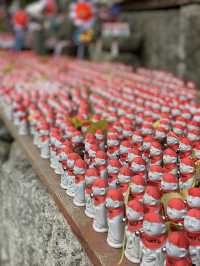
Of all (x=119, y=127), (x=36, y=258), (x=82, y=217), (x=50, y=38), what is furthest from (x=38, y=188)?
(x=50, y=38)

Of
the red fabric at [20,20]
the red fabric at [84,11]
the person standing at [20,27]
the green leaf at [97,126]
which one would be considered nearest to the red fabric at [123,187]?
the green leaf at [97,126]

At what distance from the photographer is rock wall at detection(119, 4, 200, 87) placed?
Answer: 16.5ft

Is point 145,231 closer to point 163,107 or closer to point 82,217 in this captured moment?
point 82,217

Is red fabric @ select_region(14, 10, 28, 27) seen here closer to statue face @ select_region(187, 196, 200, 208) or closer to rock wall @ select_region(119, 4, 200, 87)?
rock wall @ select_region(119, 4, 200, 87)

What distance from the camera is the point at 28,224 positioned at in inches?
98.4

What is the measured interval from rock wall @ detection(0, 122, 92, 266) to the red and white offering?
0.58ft

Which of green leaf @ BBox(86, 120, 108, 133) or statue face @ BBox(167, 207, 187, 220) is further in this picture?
green leaf @ BBox(86, 120, 108, 133)

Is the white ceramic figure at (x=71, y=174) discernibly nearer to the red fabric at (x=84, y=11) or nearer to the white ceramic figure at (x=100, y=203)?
the white ceramic figure at (x=100, y=203)

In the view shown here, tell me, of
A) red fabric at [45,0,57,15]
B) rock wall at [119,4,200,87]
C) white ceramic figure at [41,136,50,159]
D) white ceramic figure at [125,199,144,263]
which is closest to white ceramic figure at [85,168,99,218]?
white ceramic figure at [125,199,144,263]

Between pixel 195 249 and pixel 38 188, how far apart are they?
1316 mm

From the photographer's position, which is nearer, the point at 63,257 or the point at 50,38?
the point at 63,257

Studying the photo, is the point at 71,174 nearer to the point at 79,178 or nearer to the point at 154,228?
the point at 79,178

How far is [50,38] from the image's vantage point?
10078 mm

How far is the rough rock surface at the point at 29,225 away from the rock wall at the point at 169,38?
2.63 meters
